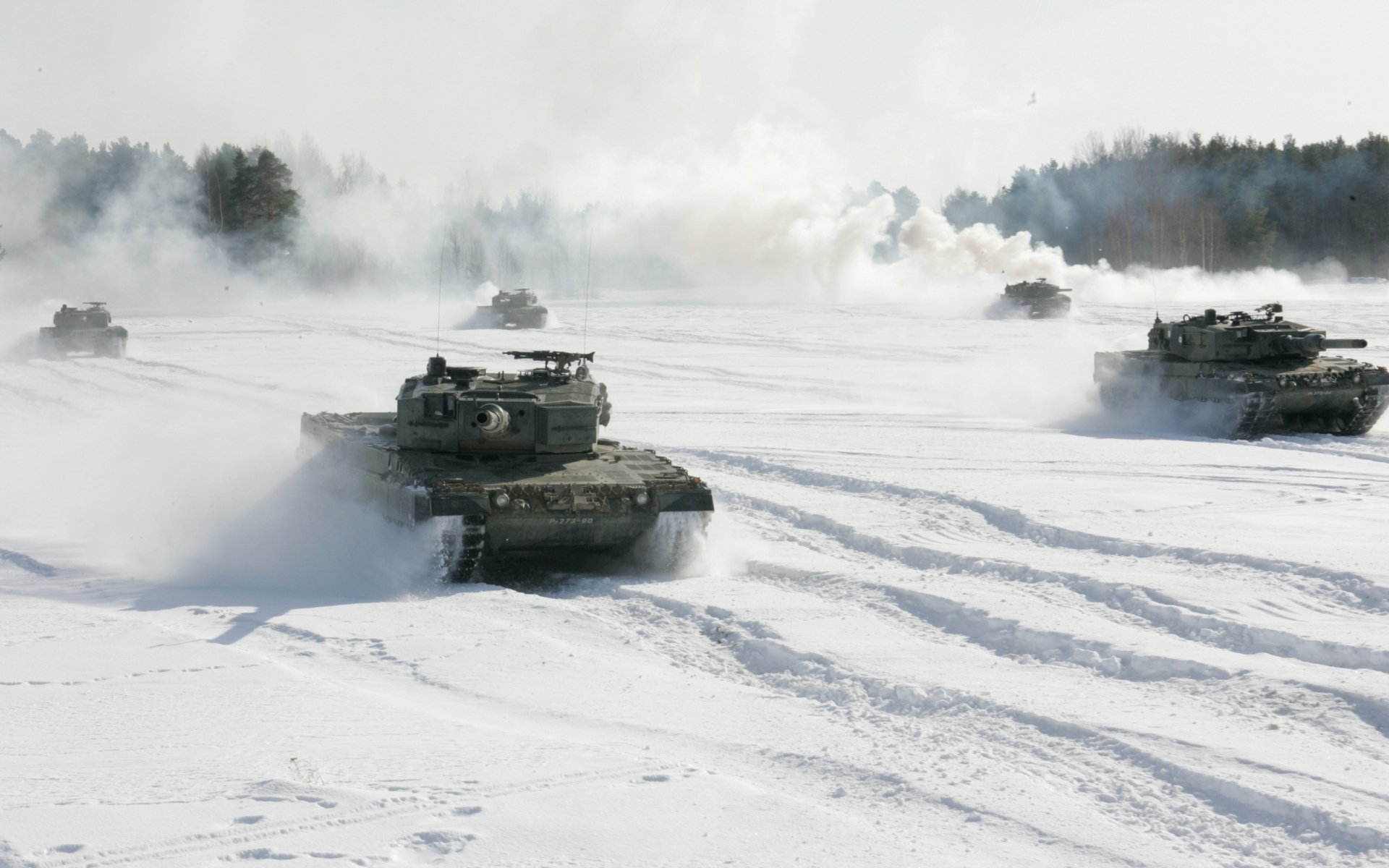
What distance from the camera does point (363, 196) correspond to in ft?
242

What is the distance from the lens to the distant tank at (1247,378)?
19.6m

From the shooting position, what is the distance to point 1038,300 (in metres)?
47.3

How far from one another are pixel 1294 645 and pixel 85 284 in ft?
209

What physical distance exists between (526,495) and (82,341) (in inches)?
1037

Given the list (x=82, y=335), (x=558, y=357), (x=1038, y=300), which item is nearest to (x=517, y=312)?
(x=82, y=335)

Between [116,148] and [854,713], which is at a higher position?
[116,148]

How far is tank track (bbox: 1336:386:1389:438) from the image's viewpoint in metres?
19.7

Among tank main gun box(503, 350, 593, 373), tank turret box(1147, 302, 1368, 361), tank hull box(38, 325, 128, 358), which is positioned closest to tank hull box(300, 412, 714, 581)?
tank main gun box(503, 350, 593, 373)

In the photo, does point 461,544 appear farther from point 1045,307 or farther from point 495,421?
point 1045,307

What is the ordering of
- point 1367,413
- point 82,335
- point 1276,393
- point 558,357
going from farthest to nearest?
point 82,335, point 1367,413, point 1276,393, point 558,357

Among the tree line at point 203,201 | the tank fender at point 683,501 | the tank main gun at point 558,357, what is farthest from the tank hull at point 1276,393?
the tree line at point 203,201

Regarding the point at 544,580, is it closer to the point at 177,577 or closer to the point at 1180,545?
the point at 177,577

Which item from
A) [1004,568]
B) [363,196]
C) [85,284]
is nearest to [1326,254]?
[363,196]

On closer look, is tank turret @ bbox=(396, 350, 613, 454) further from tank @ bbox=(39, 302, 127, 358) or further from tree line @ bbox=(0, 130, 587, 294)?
tree line @ bbox=(0, 130, 587, 294)
